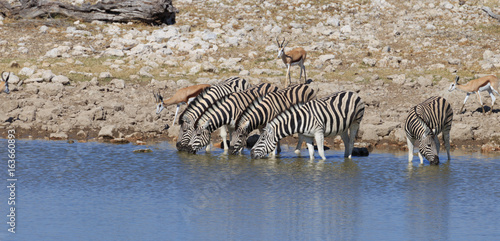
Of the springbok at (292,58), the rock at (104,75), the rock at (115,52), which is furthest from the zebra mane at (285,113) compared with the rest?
the rock at (115,52)

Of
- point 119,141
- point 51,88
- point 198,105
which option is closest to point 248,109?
point 198,105

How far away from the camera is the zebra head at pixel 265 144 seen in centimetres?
1450

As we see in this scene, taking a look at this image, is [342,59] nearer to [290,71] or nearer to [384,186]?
[290,71]

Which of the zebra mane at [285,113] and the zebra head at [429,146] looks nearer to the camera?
the zebra head at [429,146]

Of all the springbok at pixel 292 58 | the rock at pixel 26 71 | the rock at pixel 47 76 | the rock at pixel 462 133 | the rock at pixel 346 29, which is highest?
the rock at pixel 346 29

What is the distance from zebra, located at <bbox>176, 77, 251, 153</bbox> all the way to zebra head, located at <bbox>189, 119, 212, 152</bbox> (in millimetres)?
125

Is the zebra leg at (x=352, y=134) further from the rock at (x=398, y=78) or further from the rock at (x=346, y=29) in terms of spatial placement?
the rock at (x=346, y=29)

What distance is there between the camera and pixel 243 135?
48.8 feet

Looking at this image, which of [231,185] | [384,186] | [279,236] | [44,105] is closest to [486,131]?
[384,186]

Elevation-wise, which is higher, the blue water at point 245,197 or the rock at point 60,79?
the rock at point 60,79

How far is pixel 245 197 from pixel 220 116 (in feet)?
15.0

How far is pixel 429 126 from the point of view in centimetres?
1401

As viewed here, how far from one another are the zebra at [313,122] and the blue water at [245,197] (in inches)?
16.6

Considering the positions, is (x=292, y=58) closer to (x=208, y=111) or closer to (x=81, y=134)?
(x=208, y=111)
